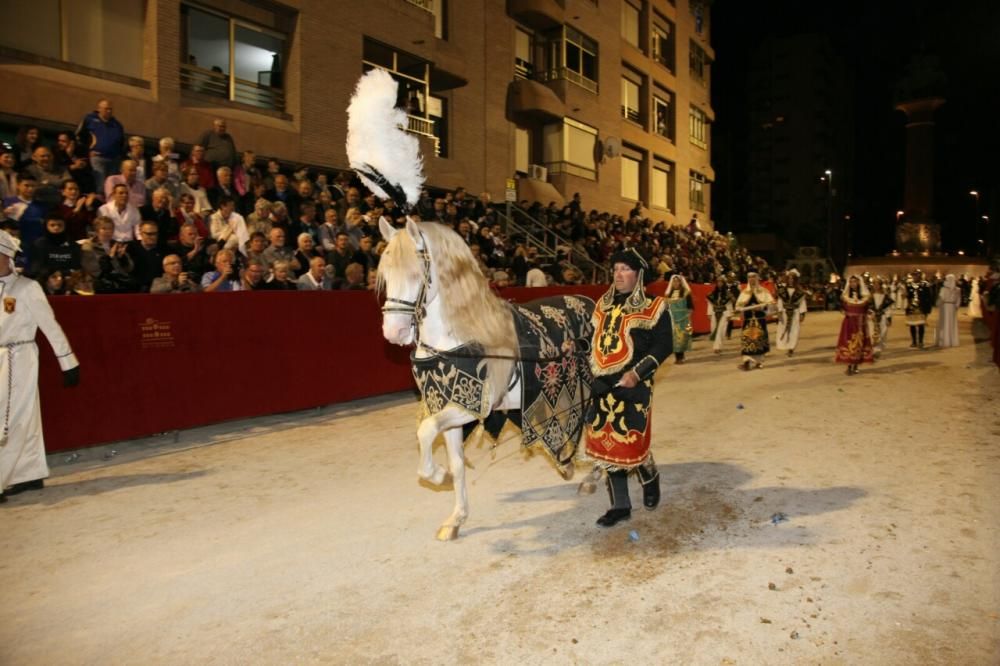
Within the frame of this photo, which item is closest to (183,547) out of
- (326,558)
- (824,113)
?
(326,558)

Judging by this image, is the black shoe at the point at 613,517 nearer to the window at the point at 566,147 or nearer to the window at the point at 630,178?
the window at the point at 566,147

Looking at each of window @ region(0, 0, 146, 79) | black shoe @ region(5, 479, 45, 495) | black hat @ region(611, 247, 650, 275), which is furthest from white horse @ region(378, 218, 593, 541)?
window @ region(0, 0, 146, 79)

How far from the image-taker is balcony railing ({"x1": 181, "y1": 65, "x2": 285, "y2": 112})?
14203 mm

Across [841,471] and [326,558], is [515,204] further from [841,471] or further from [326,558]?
[326,558]

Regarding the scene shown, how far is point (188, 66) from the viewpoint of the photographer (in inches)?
554

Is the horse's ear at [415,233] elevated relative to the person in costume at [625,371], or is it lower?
elevated

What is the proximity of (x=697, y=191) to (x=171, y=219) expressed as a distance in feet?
123

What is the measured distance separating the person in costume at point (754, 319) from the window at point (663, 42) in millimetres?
25961

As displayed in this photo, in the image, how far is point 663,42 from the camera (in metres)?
37.8

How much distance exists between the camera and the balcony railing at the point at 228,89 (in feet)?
46.6

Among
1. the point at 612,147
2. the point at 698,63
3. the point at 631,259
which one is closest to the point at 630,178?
the point at 612,147

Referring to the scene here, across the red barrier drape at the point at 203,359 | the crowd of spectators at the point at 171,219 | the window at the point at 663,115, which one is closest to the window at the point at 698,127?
the window at the point at 663,115

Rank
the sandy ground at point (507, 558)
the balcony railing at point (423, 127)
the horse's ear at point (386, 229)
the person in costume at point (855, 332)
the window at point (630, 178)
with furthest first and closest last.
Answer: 1. the window at point (630, 178)
2. the balcony railing at point (423, 127)
3. the person in costume at point (855, 332)
4. the horse's ear at point (386, 229)
5. the sandy ground at point (507, 558)

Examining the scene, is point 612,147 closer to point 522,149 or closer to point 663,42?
point 522,149
